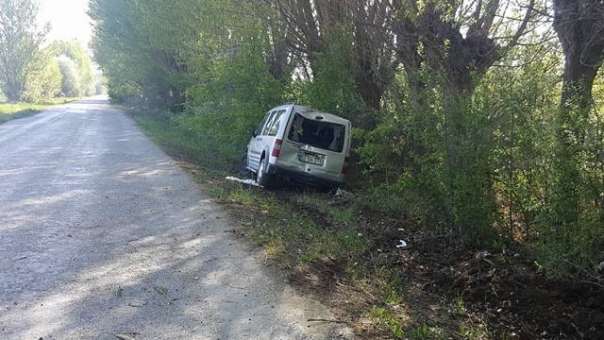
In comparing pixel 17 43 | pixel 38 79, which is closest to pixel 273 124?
pixel 17 43

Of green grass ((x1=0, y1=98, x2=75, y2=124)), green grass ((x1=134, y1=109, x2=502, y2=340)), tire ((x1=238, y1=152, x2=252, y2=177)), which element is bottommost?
green grass ((x1=0, y1=98, x2=75, y2=124))

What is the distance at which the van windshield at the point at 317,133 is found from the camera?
10.9 m

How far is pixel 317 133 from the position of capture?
11.0 metres

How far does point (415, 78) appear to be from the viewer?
953 cm

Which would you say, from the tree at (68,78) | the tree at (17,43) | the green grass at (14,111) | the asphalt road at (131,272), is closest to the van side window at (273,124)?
the asphalt road at (131,272)

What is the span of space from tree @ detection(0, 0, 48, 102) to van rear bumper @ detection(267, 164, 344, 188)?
61.6 meters

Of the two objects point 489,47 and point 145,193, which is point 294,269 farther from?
point 489,47

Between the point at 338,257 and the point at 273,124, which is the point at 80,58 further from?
the point at 338,257

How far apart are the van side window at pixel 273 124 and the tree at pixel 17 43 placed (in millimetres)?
59976

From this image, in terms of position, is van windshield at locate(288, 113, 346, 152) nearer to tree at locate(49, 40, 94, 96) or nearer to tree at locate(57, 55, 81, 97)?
tree at locate(57, 55, 81, 97)

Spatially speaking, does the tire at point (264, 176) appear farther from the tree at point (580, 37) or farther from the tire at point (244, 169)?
the tree at point (580, 37)

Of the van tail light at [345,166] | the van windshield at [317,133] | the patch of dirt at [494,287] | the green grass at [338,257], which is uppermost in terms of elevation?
the van windshield at [317,133]

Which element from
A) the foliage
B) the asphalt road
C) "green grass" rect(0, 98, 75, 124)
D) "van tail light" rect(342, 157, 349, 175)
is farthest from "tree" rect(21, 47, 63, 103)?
"van tail light" rect(342, 157, 349, 175)

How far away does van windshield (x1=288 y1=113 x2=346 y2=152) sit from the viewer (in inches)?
428
